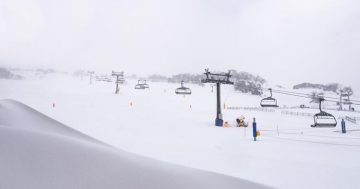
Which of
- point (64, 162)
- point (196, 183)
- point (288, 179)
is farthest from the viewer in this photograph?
point (288, 179)

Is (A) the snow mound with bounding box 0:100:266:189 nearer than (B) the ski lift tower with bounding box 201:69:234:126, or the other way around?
(A) the snow mound with bounding box 0:100:266:189

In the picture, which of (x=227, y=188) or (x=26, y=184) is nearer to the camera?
A: (x=26, y=184)

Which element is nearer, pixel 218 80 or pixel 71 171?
pixel 71 171

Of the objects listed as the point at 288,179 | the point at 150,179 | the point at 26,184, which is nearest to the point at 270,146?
the point at 288,179

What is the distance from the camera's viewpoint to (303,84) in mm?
164500

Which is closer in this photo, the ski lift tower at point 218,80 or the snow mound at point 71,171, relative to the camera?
the snow mound at point 71,171

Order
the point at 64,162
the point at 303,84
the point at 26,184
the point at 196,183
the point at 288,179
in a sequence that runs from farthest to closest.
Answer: the point at 303,84
the point at 288,179
the point at 196,183
the point at 64,162
the point at 26,184

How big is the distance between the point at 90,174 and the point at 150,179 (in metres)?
0.96

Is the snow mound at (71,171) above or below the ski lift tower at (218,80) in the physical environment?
below

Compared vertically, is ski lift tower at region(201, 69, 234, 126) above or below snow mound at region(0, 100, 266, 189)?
above

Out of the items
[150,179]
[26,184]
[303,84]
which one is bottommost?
[150,179]

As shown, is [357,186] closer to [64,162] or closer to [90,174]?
[90,174]

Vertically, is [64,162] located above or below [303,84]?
Result: below

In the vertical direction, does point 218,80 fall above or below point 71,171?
above
